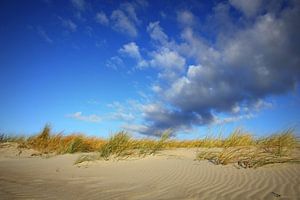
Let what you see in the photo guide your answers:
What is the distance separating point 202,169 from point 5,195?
12.1 ft

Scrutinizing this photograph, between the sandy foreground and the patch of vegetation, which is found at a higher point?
the patch of vegetation

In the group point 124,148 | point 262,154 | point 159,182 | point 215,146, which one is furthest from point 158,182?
point 215,146

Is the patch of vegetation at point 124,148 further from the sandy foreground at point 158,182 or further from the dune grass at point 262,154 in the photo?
the dune grass at point 262,154

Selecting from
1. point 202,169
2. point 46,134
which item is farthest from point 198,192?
point 46,134

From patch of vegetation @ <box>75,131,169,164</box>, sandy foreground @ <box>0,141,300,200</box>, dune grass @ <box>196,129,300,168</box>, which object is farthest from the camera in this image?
patch of vegetation @ <box>75,131,169,164</box>

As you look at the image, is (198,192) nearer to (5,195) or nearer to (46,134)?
(5,195)

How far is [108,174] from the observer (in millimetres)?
6391

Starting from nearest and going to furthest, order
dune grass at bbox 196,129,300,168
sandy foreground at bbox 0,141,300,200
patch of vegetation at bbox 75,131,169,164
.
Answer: sandy foreground at bbox 0,141,300,200 → dune grass at bbox 196,129,300,168 → patch of vegetation at bbox 75,131,169,164

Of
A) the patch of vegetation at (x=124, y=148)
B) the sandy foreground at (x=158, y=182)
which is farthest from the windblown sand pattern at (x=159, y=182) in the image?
the patch of vegetation at (x=124, y=148)

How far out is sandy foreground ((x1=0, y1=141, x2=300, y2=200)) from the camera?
4207mm

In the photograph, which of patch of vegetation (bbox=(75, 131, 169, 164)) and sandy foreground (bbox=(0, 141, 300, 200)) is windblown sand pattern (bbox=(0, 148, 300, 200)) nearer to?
sandy foreground (bbox=(0, 141, 300, 200))

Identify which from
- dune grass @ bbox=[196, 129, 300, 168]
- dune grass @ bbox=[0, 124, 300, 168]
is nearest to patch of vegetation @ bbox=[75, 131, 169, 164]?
dune grass @ bbox=[0, 124, 300, 168]

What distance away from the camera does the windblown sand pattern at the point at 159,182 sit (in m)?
4.21

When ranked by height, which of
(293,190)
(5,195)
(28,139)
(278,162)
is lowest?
(5,195)
